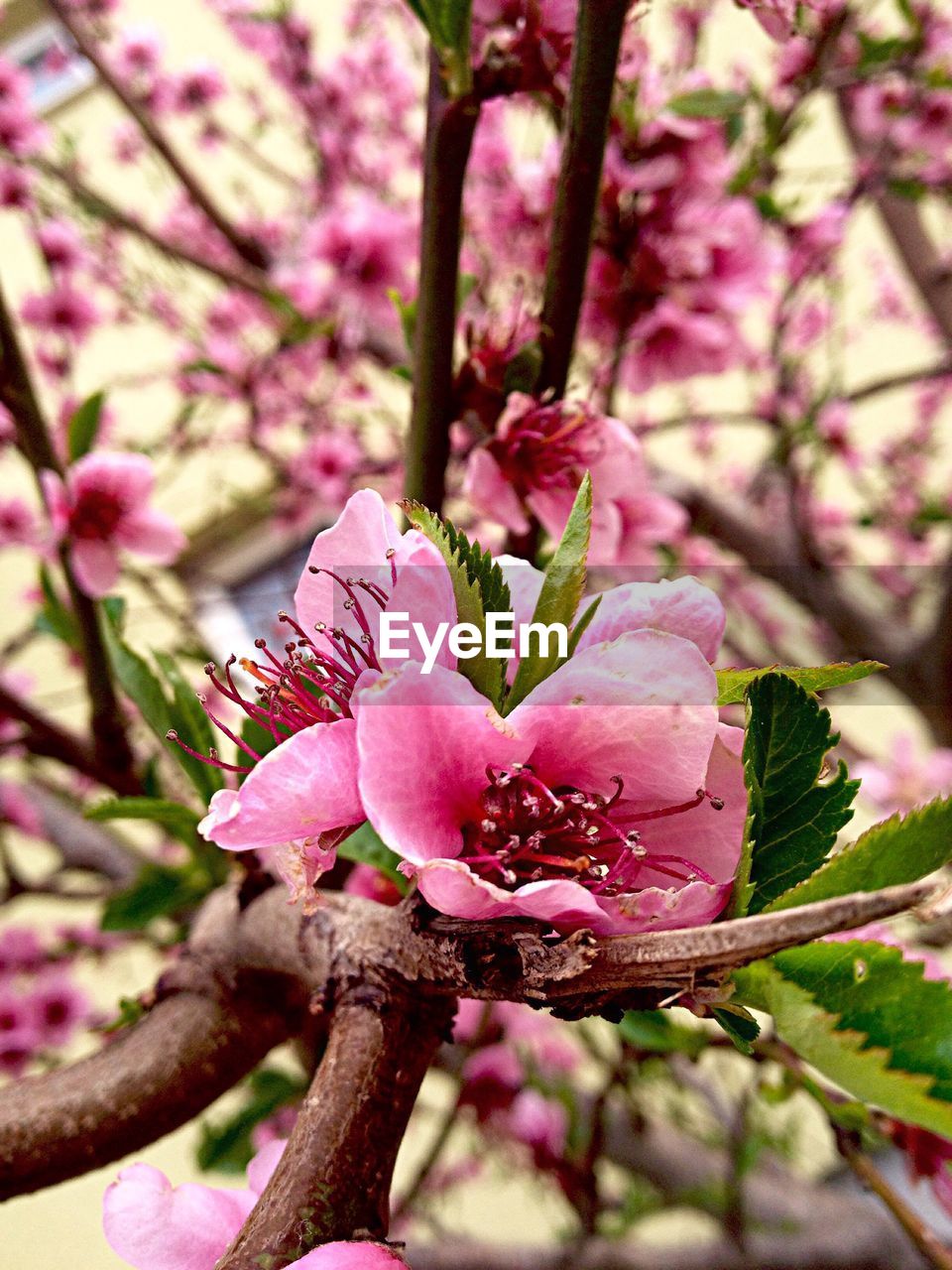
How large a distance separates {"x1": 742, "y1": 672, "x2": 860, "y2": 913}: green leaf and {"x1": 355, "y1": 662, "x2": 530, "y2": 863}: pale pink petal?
0.21 ft

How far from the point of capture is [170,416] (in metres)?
3.11

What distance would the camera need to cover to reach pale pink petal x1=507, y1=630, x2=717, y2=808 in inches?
9.1

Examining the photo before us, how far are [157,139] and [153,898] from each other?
1287 millimetres

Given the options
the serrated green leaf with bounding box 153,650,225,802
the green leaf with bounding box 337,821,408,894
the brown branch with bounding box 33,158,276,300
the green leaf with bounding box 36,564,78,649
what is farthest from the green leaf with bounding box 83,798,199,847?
the brown branch with bounding box 33,158,276,300

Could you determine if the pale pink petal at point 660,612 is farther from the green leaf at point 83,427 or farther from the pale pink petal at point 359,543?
the green leaf at point 83,427

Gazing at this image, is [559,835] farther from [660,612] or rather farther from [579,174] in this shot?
[579,174]

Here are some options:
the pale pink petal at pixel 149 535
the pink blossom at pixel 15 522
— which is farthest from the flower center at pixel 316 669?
the pink blossom at pixel 15 522

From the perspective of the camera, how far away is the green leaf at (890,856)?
205mm

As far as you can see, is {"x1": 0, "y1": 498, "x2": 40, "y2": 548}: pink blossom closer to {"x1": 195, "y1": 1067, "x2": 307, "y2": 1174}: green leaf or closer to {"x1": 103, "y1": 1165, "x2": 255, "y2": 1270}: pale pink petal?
{"x1": 195, "y1": 1067, "x2": 307, "y2": 1174}: green leaf

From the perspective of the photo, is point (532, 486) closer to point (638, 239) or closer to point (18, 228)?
point (638, 239)

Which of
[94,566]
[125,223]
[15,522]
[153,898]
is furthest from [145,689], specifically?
[15,522]

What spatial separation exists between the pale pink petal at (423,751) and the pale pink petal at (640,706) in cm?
1

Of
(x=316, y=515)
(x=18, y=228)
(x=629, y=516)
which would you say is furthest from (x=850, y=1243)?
(x=18, y=228)

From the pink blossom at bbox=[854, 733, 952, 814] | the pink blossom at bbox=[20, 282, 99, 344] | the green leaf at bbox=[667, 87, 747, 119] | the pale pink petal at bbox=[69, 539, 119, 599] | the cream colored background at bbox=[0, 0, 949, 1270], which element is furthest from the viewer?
the cream colored background at bbox=[0, 0, 949, 1270]
